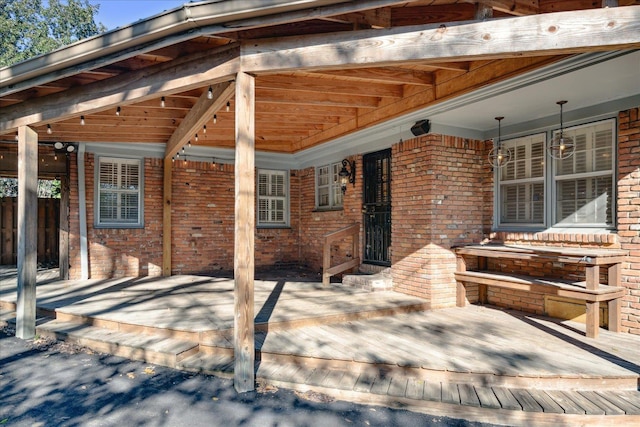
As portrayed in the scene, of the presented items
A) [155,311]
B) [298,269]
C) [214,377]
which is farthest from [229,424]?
[298,269]

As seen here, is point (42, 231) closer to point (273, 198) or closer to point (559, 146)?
point (273, 198)

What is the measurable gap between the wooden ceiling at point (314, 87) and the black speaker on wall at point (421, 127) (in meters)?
0.42

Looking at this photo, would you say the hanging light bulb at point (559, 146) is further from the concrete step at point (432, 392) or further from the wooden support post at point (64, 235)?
the wooden support post at point (64, 235)

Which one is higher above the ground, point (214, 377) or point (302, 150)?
point (302, 150)

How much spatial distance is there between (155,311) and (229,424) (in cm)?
260

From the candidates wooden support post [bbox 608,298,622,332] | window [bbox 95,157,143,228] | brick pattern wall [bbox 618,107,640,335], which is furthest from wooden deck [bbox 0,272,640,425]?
Answer: window [bbox 95,157,143,228]

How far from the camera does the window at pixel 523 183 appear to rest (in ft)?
17.7

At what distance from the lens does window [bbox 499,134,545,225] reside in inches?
212

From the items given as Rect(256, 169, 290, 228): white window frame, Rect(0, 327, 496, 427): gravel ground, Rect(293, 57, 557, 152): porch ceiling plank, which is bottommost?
Rect(0, 327, 496, 427): gravel ground

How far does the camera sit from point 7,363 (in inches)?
150

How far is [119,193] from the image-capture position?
762 centimetres

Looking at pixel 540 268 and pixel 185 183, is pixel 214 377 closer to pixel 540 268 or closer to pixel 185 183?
pixel 540 268

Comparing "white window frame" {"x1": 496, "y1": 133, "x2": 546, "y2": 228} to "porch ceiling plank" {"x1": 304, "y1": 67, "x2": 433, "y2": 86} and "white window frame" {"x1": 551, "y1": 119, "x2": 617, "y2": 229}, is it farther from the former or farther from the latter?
"porch ceiling plank" {"x1": 304, "y1": 67, "x2": 433, "y2": 86}

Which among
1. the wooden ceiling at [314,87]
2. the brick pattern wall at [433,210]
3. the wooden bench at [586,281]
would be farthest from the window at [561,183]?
the wooden ceiling at [314,87]
